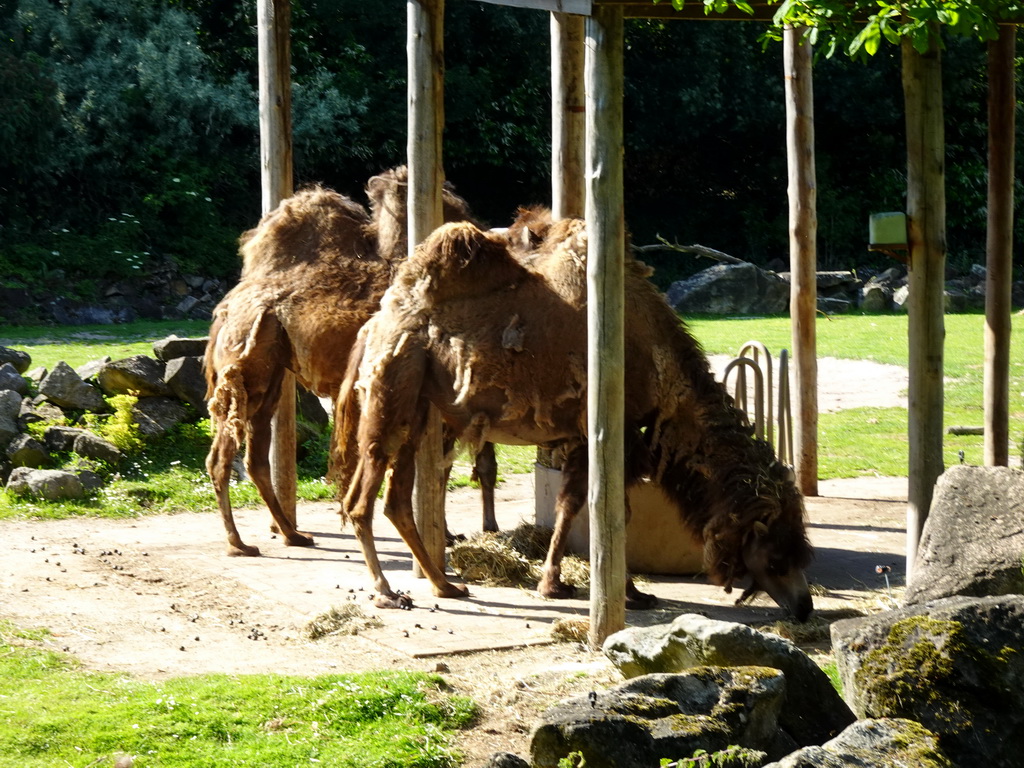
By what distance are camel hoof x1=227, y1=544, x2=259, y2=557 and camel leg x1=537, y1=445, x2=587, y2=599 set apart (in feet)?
7.28

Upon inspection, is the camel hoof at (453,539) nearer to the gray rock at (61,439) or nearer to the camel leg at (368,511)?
the camel leg at (368,511)

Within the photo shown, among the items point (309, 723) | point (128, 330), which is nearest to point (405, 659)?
point (309, 723)

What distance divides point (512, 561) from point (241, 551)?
194 centimetres

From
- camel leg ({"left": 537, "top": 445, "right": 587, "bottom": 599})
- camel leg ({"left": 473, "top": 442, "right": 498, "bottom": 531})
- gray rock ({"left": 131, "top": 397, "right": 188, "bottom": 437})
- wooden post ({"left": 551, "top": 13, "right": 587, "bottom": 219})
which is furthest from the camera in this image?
gray rock ({"left": 131, "top": 397, "right": 188, "bottom": 437})

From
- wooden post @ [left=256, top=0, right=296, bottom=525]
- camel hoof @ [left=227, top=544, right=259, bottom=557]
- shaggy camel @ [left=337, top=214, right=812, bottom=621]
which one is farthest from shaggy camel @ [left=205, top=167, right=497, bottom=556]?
shaggy camel @ [left=337, top=214, right=812, bottom=621]

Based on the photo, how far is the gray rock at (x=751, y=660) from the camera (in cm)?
442

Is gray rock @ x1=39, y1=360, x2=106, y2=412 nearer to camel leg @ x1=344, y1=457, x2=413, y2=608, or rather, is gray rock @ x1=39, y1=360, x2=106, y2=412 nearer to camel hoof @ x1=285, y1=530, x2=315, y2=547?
camel hoof @ x1=285, y1=530, x2=315, y2=547

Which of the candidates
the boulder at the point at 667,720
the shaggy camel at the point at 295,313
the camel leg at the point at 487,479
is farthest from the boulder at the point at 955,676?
the shaggy camel at the point at 295,313

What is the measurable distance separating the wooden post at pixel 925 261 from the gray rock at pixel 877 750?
234 centimetres

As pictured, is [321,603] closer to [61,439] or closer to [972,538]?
[972,538]

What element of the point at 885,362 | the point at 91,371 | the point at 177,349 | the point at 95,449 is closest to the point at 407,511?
the point at 95,449

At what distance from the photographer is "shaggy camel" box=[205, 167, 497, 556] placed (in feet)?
27.3

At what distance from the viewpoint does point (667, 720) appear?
404cm

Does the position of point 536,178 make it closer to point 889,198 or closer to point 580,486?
point 889,198
